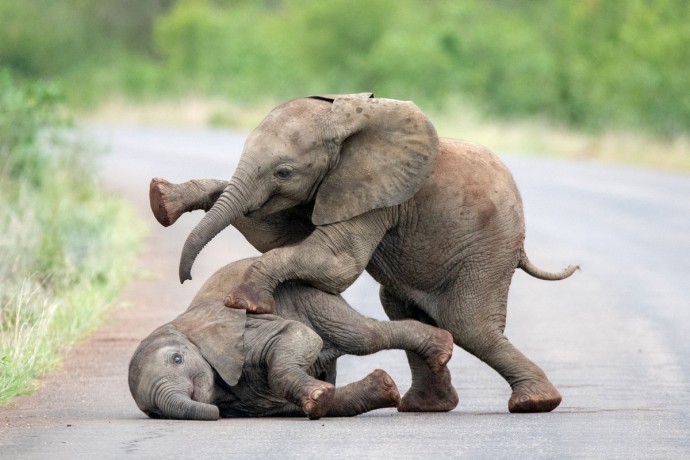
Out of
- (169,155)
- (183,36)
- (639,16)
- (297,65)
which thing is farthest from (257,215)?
(183,36)

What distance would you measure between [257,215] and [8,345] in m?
2.51

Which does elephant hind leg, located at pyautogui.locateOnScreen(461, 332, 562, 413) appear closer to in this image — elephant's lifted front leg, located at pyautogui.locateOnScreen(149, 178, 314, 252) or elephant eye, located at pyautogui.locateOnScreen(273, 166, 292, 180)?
elephant's lifted front leg, located at pyautogui.locateOnScreen(149, 178, 314, 252)

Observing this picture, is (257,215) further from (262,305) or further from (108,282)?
(108,282)

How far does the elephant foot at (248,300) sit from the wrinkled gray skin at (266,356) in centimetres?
16

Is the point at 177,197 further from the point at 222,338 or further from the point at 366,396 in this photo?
the point at 366,396

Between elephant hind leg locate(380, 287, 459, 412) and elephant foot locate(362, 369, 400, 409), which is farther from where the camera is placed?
elephant hind leg locate(380, 287, 459, 412)

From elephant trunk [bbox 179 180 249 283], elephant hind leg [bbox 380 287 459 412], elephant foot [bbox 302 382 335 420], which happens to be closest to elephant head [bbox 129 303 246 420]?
elephant trunk [bbox 179 180 249 283]

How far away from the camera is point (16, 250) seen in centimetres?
1442

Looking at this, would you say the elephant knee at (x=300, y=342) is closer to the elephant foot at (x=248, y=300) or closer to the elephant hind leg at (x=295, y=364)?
the elephant hind leg at (x=295, y=364)

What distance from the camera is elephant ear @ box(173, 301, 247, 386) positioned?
866cm

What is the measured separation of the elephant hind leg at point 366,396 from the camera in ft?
28.9

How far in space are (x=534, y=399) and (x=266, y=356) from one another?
1611mm

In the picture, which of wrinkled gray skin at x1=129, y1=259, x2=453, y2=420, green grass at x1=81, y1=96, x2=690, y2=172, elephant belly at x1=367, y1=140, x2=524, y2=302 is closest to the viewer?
wrinkled gray skin at x1=129, y1=259, x2=453, y2=420

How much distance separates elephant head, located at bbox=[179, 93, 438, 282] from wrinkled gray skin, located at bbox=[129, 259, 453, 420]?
530 millimetres
